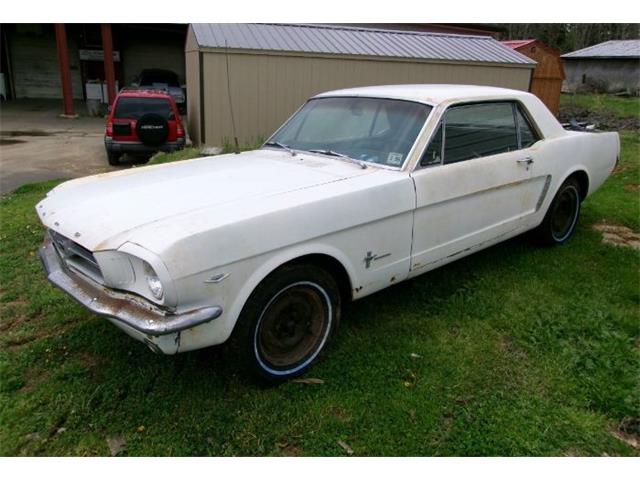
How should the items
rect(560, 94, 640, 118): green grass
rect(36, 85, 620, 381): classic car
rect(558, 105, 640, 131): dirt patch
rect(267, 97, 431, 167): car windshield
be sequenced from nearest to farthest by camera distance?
rect(36, 85, 620, 381): classic car, rect(267, 97, 431, 167): car windshield, rect(558, 105, 640, 131): dirt patch, rect(560, 94, 640, 118): green grass

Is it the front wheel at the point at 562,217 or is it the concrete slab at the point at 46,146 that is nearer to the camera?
the front wheel at the point at 562,217

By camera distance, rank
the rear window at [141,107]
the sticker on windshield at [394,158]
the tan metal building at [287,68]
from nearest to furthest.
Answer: the sticker on windshield at [394,158] < the rear window at [141,107] < the tan metal building at [287,68]

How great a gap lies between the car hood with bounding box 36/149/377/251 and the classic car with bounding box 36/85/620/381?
0.04 feet

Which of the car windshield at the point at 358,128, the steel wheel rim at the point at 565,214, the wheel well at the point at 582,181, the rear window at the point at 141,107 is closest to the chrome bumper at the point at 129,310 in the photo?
the car windshield at the point at 358,128

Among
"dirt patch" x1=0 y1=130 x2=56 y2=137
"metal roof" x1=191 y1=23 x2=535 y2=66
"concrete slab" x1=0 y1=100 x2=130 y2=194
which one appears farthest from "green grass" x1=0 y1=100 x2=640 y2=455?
"dirt patch" x1=0 y1=130 x2=56 y2=137

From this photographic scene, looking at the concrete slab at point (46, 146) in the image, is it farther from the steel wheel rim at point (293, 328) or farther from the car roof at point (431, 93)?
the steel wheel rim at point (293, 328)

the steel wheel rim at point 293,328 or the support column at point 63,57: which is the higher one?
Answer: the support column at point 63,57

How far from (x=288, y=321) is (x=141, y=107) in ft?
29.7

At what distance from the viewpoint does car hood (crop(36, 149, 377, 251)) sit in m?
2.69

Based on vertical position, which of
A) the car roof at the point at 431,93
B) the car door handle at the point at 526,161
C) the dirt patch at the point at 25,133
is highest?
the car roof at the point at 431,93

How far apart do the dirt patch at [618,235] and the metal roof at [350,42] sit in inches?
299

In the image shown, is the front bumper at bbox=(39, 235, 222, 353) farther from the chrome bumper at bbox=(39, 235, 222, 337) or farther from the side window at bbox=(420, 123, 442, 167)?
the side window at bbox=(420, 123, 442, 167)

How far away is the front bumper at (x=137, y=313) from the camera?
2406 millimetres

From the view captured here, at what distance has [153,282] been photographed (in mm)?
2449
